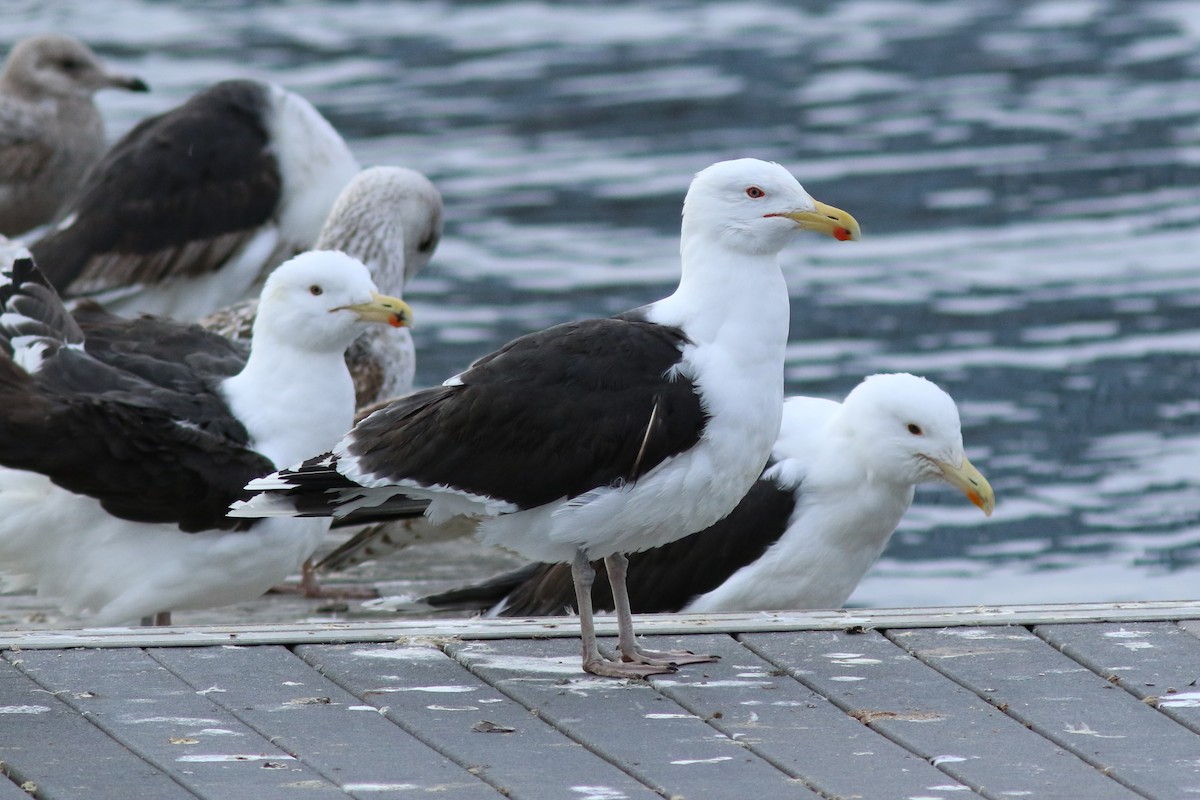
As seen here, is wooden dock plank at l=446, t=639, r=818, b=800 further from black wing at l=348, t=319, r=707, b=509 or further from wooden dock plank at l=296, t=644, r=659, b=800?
black wing at l=348, t=319, r=707, b=509

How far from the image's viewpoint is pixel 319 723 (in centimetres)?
417

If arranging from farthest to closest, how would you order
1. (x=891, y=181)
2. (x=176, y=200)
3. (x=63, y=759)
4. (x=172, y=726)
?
(x=891, y=181) → (x=176, y=200) → (x=172, y=726) → (x=63, y=759)

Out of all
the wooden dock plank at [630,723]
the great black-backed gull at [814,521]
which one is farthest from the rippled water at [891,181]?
the wooden dock plank at [630,723]

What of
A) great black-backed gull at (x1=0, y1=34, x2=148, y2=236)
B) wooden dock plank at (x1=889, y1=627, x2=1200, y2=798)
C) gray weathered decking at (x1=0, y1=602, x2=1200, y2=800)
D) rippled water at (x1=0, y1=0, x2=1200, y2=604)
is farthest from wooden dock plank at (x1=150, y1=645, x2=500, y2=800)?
great black-backed gull at (x1=0, y1=34, x2=148, y2=236)

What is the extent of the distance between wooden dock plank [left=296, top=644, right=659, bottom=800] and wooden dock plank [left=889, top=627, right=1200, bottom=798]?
35.8 inches

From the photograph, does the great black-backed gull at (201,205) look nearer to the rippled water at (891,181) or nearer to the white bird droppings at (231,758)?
the rippled water at (891,181)

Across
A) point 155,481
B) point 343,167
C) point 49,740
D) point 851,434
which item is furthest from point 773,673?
point 343,167

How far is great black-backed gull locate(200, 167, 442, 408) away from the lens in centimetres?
852

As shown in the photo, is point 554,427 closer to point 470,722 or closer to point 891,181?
point 470,722

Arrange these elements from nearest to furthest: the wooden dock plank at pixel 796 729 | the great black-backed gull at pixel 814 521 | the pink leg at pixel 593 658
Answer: the wooden dock plank at pixel 796 729 < the pink leg at pixel 593 658 < the great black-backed gull at pixel 814 521

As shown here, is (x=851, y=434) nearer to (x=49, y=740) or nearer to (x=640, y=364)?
(x=640, y=364)

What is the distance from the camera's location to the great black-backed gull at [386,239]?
28.0 ft

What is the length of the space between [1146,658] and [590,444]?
134cm

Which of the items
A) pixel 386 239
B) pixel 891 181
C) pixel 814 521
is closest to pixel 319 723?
pixel 814 521
